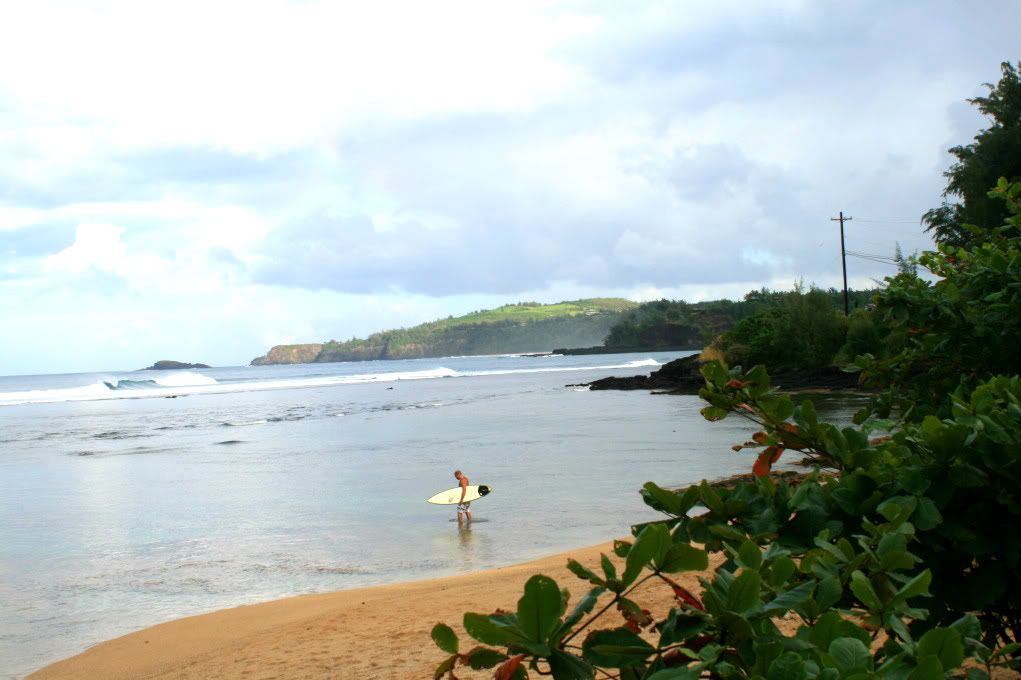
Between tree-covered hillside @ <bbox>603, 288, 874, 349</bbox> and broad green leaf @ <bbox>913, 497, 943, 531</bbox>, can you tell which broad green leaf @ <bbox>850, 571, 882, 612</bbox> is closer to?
broad green leaf @ <bbox>913, 497, 943, 531</bbox>

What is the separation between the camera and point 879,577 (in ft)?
5.69

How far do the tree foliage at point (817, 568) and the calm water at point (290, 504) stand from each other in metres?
7.30

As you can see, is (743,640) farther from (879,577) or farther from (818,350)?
(818,350)

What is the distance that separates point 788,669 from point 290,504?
15019 mm

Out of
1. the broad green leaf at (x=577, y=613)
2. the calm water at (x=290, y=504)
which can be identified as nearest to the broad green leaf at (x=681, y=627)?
the broad green leaf at (x=577, y=613)

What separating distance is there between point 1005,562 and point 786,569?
832 millimetres

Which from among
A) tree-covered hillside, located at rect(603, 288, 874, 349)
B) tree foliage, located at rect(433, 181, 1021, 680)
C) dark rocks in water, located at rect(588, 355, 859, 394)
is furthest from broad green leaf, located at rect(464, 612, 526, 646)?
tree-covered hillside, located at rect(603, 288, 874, 349)

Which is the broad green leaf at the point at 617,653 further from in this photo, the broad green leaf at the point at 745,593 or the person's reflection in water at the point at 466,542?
the person's reflection in water at the point at 466,542

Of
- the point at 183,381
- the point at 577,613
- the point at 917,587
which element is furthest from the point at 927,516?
the point at 183,381

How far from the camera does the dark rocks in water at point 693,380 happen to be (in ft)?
141

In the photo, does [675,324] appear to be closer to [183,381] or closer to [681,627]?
[183,381]

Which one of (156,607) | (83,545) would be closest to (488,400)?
(83,545)

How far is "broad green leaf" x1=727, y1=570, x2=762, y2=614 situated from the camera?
1.37 metres

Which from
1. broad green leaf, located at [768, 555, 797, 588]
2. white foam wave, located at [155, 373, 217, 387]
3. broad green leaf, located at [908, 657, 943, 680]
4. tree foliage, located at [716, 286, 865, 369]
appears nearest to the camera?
broad green leaf, located at [908, 657, 943, 680]
